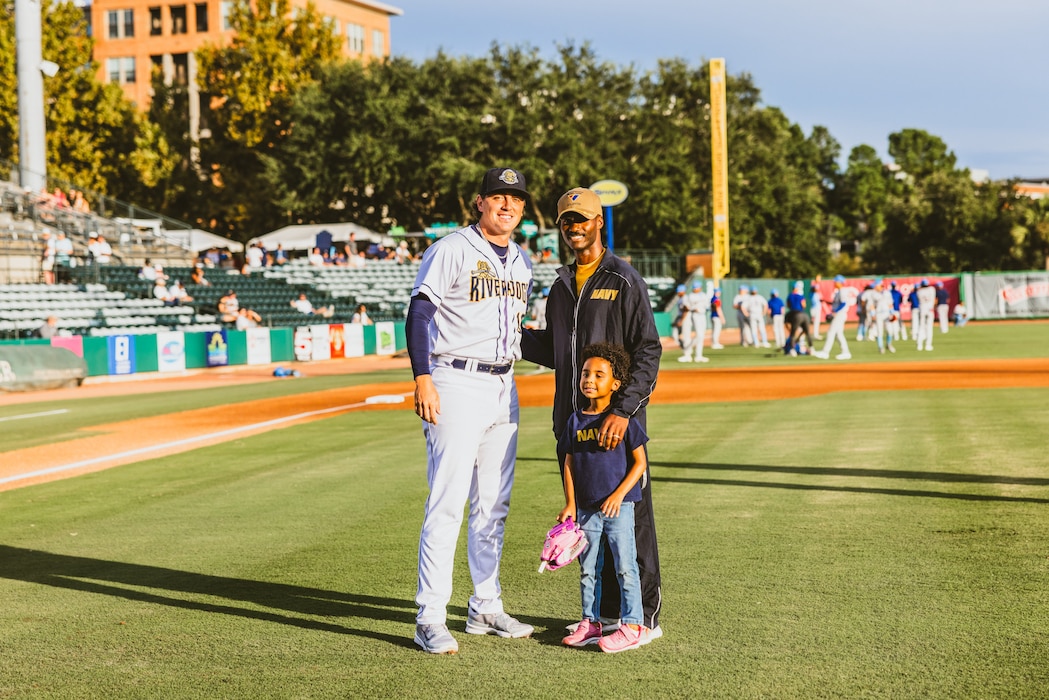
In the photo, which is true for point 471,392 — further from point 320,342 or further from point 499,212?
point 320,342

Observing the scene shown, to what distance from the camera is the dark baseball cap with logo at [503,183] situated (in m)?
5.16

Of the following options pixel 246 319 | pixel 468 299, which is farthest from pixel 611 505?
pixel 246 319

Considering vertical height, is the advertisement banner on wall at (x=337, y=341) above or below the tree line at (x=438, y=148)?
below

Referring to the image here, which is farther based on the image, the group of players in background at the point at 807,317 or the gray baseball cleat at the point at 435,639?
the group of players in background at the point at 807,317

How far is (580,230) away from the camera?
5.00m

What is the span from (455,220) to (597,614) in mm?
57966

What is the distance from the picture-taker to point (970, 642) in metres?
4.83

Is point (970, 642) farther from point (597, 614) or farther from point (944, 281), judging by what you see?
point (944, 281)

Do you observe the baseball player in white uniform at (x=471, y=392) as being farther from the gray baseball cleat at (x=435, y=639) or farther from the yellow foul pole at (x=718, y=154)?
the yellow foul pole at (x=718, y=154)

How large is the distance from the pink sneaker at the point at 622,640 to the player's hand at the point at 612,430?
0.79 metres

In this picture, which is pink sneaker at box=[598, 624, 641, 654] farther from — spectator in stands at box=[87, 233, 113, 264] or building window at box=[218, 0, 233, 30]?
building window at box=[218, 0, 233, 30]

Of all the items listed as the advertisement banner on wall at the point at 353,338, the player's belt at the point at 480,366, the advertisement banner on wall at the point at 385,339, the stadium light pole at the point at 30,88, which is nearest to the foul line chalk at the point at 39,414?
the player's belt at the point at 480,366

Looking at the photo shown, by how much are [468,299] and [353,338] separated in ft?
102

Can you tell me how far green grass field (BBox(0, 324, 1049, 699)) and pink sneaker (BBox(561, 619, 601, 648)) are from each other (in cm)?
8
